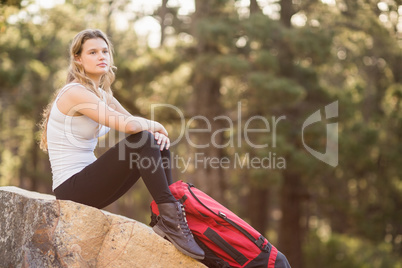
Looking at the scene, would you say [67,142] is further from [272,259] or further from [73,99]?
[272,259]

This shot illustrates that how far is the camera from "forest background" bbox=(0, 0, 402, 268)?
9406 millimetres

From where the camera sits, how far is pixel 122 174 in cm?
288

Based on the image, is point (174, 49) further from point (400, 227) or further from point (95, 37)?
point (400, 227)

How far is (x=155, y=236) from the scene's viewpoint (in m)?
2.89

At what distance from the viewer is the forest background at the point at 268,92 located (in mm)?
9406

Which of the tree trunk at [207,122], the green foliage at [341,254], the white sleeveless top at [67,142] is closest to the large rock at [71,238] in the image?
the white sleeveless top at [67,142]

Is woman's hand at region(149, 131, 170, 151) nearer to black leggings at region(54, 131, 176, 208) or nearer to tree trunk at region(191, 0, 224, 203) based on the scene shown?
black leggings at region(54, 131, 176, 208)

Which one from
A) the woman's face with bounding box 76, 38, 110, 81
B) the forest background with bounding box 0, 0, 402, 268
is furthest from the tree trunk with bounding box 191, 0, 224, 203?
the woman's face with bounding box 76, 38, 110, 81

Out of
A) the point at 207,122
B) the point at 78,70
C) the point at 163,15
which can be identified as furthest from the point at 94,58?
the point at 163,15

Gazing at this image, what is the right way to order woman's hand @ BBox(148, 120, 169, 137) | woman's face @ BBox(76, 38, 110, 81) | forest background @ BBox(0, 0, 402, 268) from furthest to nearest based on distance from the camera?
forest background @ BBox(0, 0, 402, 268), woman's face @ BBox(76, 38, 110, 81), woman's hand @ BBox(148, 120, 169, 137)

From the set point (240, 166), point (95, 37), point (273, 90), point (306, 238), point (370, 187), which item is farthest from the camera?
point (370, 187)

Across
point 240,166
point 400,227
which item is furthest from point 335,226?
point 240,166

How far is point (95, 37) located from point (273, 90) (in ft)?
19.7

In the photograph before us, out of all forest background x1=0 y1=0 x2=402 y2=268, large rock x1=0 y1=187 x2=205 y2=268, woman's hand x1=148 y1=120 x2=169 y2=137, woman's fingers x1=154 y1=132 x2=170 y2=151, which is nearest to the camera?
large rock x1=0 y1=187 x2=205 y2=268
